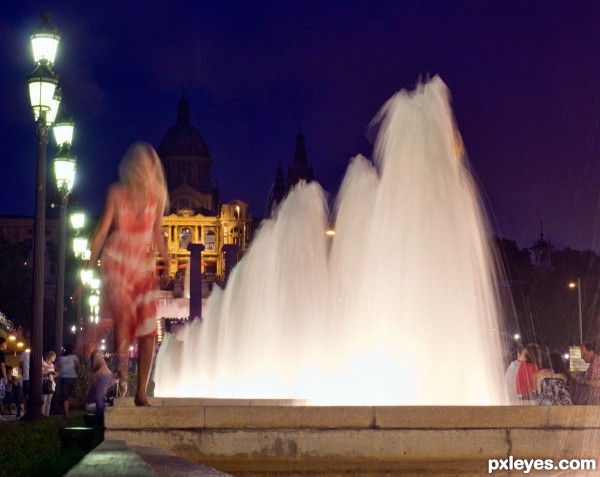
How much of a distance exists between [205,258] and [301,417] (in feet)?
515

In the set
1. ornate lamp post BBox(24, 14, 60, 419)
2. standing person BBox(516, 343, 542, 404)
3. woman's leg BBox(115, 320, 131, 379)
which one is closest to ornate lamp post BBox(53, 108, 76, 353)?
ornate lamp post BBox(24, 14, 60, 419)

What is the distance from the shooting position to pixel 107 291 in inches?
309

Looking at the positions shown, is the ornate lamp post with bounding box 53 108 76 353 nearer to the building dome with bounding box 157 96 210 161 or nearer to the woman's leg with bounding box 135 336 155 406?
the woman's leg with bounding box 135 336 155 406

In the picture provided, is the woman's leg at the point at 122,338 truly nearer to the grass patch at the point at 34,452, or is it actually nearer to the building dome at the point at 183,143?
the grass patch at the point at 34,452

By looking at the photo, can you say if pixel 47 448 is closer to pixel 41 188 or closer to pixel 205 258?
pixel 41 188

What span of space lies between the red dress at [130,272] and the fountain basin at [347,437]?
0.67 meters

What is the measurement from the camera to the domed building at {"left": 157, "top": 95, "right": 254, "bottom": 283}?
535 feet

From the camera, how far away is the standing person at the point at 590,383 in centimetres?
1385

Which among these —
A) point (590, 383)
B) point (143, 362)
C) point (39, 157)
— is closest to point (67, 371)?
point (39, 157)

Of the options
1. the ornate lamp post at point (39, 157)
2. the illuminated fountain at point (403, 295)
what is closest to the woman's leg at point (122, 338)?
the illuminated fountain at point (403, 295)

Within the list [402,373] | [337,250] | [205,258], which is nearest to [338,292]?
[337,250]

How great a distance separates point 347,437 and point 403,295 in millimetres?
6735

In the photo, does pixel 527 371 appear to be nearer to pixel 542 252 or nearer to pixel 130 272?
pixel 130 272

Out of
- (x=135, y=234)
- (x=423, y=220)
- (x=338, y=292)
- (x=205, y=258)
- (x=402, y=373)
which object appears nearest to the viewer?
(x=135, y=234)
